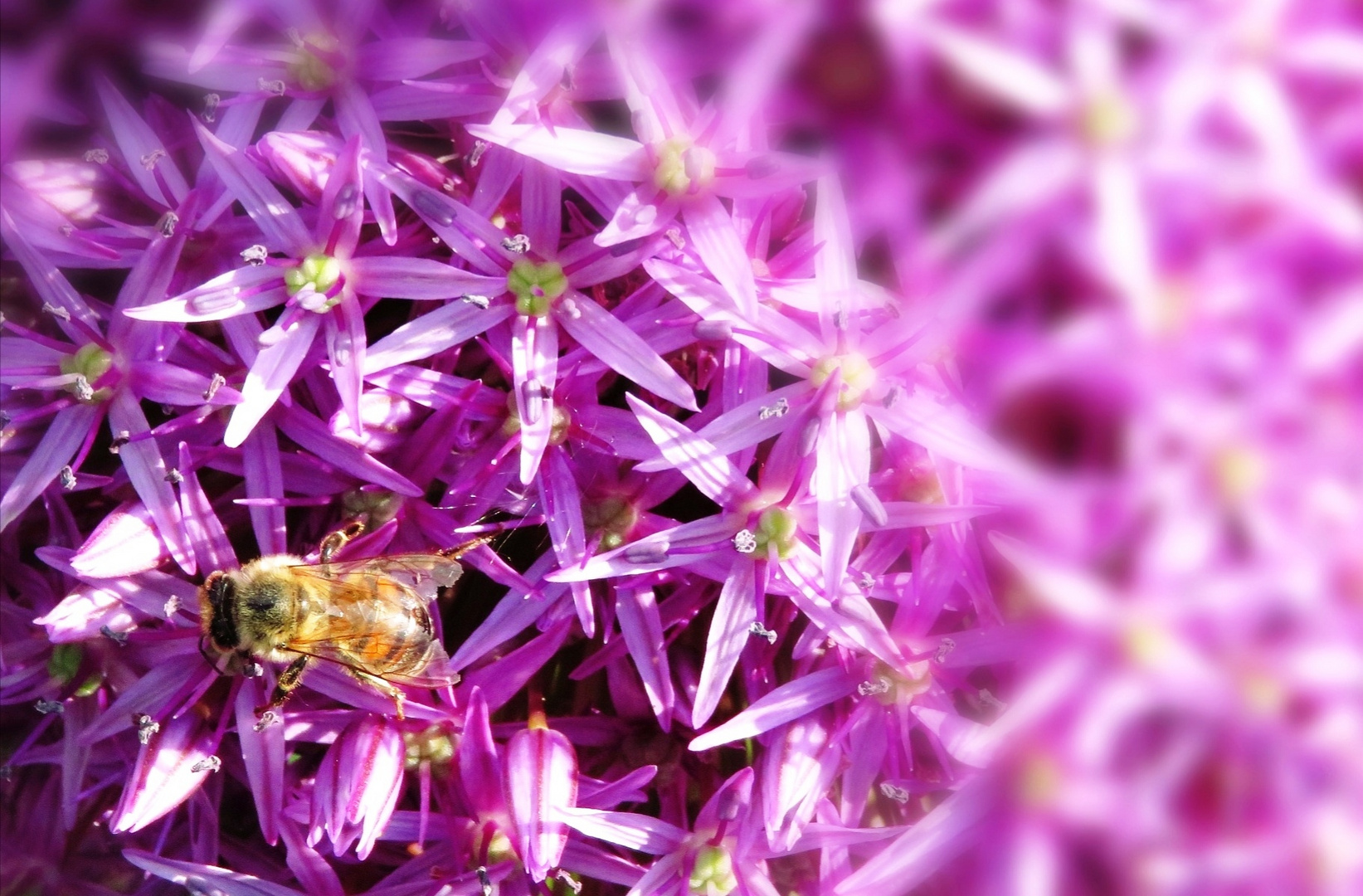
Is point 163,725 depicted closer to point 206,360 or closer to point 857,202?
point 206,360

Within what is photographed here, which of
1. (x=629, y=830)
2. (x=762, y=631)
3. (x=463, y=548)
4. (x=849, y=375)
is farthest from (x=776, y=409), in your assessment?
(x=629, y=830)

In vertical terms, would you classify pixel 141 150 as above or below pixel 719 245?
above

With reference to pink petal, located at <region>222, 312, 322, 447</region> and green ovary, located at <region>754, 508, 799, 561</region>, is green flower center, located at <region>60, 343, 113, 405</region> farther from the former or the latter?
green ovary, located at <region>754, 508, 799, 561</region>

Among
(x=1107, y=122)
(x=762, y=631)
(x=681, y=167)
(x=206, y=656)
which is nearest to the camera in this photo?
(x=1107, y=122)

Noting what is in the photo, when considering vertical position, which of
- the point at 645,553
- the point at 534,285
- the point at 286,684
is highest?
the point at 534,285

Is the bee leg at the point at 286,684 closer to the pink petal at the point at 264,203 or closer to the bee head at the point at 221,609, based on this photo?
the bee head at the point at 221,609

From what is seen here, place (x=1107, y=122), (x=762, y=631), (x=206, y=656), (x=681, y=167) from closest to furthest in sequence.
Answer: (x=1107, y=122)
(x=681, y=167)
(x=762, y=631)
(x=206, y=656)

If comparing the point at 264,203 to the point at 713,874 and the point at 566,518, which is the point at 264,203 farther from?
the point at 713,874

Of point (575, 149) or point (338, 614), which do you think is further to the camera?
point (338, 614)

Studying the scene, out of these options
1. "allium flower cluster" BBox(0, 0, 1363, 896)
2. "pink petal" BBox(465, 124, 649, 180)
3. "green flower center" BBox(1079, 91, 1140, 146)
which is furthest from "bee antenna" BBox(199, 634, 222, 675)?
"green flower center" BBox(1079, 91, 1140, 146)
